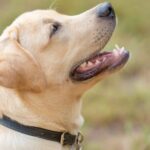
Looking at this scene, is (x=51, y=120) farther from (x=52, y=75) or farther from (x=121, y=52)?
(x=121, y=52)

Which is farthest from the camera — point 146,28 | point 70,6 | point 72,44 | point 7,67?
point 70,6

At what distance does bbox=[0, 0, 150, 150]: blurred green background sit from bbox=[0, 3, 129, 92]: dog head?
1.18 metres

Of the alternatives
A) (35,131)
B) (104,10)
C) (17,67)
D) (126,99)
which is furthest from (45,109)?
(126,99)

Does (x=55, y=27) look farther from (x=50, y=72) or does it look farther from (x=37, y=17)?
(x=50, y=72)

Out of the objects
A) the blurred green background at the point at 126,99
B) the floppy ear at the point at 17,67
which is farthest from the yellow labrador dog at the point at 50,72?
the blurred green background at the point at 126,99

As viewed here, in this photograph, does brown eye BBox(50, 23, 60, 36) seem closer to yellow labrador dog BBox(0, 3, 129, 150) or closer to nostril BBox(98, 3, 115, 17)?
yellow labrador dog BBox(0, 3, 129, 150)

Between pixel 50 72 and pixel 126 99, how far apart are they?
98.3 inches

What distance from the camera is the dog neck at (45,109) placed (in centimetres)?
435

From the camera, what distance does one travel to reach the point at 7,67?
4262mm

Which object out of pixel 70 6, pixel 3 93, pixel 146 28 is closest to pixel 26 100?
pixel 3 93

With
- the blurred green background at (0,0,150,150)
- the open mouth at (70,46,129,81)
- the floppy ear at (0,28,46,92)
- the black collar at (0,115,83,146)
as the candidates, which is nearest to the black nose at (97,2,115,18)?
the open mouth at (70,46,129,81)

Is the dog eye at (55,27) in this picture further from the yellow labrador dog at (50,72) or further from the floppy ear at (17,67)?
the floppy ear at (17,67)

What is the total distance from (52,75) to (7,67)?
299mm

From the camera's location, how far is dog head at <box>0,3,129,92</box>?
4.41 meters
